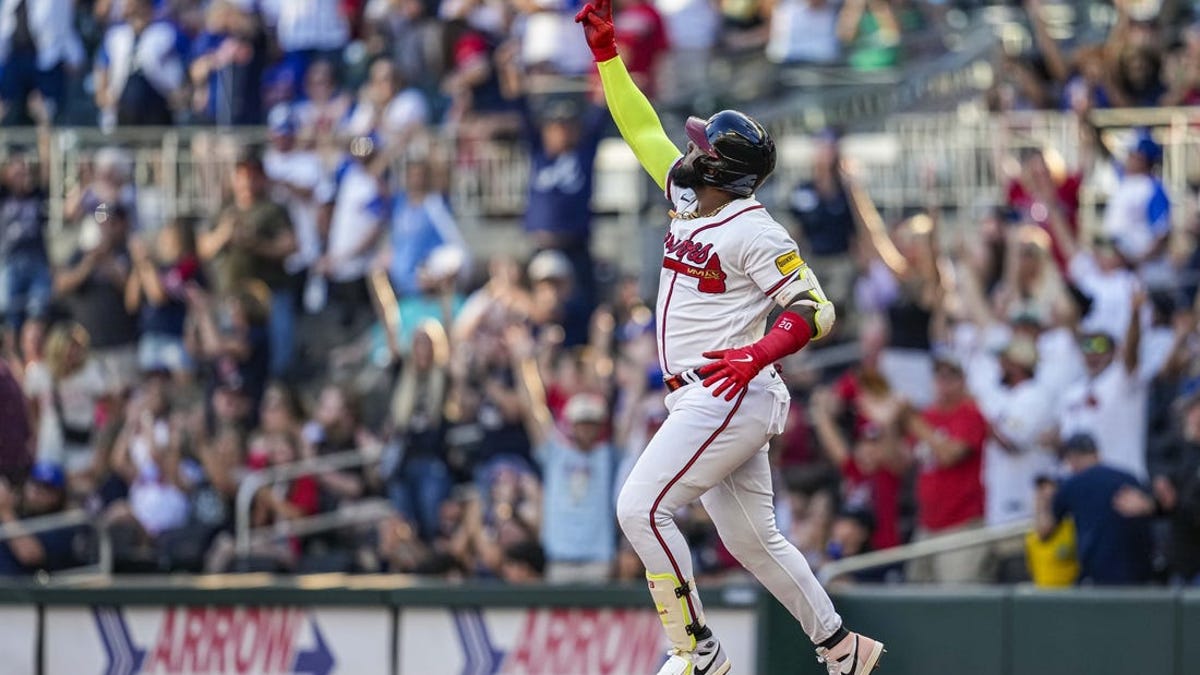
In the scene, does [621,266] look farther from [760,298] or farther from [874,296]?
[760,298]

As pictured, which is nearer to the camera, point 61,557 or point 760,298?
point 760,298

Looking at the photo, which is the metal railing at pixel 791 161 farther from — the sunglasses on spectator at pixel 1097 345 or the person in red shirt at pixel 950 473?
the sunglasses on spectator at pixel 1097 345

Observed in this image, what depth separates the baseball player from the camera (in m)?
8.34

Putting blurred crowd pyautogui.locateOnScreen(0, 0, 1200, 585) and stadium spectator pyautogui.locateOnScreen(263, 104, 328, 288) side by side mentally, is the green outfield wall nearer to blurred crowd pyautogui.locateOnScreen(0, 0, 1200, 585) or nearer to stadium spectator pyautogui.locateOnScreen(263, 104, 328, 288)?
blurred crowd pyautogui.locateOnScreen(0, 0, 1200, 585)

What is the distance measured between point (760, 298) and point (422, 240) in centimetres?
781

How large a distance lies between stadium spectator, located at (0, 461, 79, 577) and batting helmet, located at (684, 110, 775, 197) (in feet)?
24.8

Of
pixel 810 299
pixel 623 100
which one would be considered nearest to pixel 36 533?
pixel 623 100

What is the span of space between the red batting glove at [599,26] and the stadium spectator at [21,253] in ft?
30.5

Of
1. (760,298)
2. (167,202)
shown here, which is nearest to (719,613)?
(760,298)

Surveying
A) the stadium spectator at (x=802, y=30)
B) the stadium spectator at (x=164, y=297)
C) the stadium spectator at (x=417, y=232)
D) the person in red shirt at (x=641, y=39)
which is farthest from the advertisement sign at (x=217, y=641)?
the stadium spectator at (x=802, y=30)

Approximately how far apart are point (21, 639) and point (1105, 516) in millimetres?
5725

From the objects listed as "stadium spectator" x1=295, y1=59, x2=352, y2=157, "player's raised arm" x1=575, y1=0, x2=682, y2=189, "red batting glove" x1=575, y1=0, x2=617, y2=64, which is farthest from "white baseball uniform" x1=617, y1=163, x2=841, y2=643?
"stadium spectator" x1=295, y1=59, x2=352, y2=157

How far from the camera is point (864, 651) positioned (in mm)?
8719

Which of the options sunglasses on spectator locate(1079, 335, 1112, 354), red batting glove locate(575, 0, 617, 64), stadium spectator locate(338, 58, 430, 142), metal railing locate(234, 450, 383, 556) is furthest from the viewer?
stadium spectator locate(338, 58, 430, 142)
